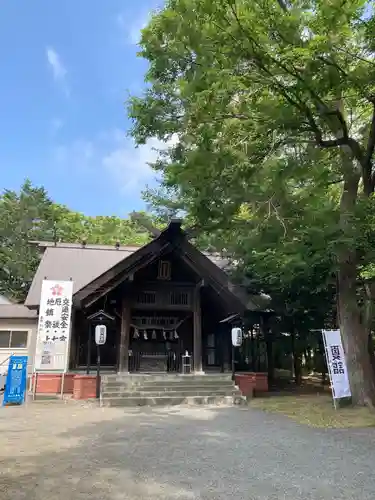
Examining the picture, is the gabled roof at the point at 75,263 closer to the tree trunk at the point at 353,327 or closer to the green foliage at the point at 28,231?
the tree trunk at the point at 353,327

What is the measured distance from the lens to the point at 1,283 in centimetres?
2862

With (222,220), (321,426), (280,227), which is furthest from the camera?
(222,220)

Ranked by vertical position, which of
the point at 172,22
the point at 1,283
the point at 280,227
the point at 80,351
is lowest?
the point at 80,351

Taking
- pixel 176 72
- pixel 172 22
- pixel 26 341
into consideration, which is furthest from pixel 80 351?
pixel 172 22

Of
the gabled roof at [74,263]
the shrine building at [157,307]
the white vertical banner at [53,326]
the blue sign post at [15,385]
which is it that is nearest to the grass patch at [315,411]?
→ the shrine building at [157,307]

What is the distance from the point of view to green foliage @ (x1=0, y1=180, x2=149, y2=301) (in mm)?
28422

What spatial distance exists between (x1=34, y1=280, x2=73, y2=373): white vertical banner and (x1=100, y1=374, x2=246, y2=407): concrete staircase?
174 cm

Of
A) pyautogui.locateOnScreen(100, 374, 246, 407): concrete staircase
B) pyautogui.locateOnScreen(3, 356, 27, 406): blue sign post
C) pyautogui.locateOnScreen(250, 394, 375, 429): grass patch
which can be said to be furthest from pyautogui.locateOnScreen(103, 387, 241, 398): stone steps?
pyautogui.locateOnScreen(3, 356, 27, 406): blue sign post

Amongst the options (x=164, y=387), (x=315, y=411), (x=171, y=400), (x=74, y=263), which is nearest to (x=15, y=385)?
(x=164, y=387)

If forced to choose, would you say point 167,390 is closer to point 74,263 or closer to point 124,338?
point 124,338

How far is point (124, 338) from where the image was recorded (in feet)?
44.5

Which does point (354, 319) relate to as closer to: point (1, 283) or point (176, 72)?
point (176, 72)

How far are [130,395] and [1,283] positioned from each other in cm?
2073

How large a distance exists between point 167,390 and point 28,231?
2164 cm
